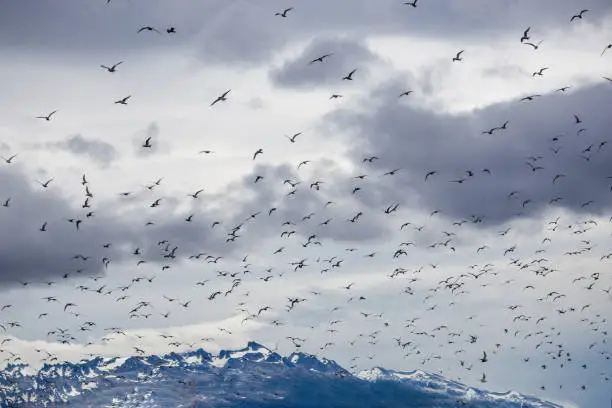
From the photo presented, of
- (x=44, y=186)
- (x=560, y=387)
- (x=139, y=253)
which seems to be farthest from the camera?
(x=560, y=387)

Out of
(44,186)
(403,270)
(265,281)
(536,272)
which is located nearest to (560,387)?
(536,272)

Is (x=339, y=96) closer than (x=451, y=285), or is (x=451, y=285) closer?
(x=339, y=96)

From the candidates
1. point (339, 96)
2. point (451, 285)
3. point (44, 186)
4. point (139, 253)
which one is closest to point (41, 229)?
point (44, 186)

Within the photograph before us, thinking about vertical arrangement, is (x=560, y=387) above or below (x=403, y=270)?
below

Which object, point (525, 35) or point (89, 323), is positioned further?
point (89, 323)

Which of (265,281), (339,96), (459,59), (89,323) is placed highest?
(459,59)

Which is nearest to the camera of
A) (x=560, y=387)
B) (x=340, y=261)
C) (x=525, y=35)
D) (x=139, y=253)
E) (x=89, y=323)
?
(x=525, y=35)

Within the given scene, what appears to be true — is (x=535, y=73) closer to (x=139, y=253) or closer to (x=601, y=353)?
(x=139, y=253)

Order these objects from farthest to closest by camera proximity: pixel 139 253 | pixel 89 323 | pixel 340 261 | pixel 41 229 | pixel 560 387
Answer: pixel 560 387 < pixel 89 323 < pixel 340 261 < pixel 139 253 < pixel 41 229

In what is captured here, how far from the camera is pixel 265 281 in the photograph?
148m

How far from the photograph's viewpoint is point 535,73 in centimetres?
9981

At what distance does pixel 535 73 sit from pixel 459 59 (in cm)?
964

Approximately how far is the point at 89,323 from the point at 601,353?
103 metres

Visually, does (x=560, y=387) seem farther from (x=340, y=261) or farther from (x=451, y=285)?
(x=340, y=261)
